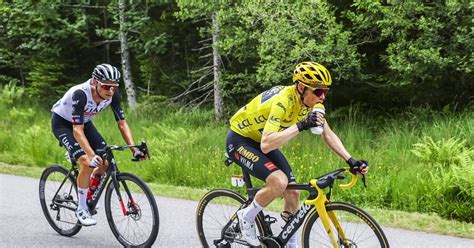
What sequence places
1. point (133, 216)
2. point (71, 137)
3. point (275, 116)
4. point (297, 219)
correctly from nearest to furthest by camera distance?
point (275, 116) < point (297, 219) < point (133, 216) < point (71, 137)

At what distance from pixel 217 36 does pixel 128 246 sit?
8813 millimetres

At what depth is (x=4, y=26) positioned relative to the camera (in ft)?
70.6

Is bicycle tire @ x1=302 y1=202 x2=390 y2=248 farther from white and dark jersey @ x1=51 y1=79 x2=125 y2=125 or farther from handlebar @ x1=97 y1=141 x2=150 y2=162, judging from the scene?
white and dark jersey @ x1=51 y1=79 x2=125 y2=125

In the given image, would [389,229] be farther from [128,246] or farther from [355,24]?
[355,24]

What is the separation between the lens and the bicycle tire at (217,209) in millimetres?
5688

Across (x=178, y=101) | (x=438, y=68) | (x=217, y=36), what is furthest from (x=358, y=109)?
(x=178, y=101)

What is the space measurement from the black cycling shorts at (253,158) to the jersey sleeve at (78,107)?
6.16ft

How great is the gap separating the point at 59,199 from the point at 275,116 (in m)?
3.58

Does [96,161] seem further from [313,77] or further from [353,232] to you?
[353,232]

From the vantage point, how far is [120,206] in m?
6.42

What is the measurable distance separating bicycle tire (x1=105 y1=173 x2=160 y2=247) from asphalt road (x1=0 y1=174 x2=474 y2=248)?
9.1 inches

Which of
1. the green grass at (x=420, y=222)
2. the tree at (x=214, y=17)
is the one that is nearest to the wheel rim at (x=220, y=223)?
the green grass at (x=420, y=222)

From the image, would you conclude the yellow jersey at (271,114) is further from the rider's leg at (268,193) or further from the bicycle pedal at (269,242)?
the bicycle pedal at (269,242)

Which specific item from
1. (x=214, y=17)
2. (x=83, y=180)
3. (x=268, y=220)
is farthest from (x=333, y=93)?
(x=268, y=220)
